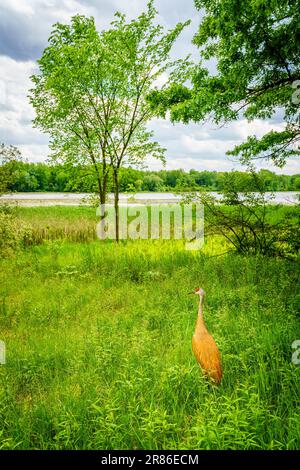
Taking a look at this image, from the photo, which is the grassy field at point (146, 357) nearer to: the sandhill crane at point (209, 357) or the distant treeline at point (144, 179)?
the sandhill crane at point (209, 357)

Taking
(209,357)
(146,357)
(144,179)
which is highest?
(144,179)

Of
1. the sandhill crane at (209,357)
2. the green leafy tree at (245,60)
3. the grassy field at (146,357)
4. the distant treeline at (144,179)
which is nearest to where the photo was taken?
the grassy field at (146,357)

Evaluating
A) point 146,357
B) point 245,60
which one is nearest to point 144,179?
point 245,60

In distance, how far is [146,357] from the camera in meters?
4.48

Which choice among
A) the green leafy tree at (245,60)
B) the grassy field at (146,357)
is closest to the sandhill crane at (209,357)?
the grassy field at (146,357)

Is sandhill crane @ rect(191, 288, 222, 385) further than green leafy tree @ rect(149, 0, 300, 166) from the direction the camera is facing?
No

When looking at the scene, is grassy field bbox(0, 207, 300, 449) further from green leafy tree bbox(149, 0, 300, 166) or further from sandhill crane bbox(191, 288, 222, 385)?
green leafy tree bbox(149, 0, 300, 166)

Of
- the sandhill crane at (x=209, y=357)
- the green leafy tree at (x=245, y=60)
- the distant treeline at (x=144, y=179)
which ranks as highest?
the green leafy tree at (x=245, y=60)

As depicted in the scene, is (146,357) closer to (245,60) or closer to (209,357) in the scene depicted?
(209,357)

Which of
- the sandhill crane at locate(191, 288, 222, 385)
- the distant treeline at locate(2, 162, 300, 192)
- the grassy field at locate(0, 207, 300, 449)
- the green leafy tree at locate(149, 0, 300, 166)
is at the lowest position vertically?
the grassy field at locate(0, 207, 300, 449)

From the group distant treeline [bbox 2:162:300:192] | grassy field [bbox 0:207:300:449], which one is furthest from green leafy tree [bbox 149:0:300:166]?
grassy field [bbox 0:207:300:449]

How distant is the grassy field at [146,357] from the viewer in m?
3.04

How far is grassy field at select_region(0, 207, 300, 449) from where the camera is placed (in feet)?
9.99
